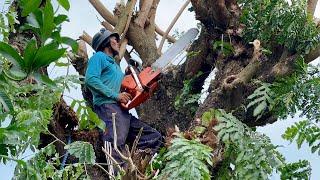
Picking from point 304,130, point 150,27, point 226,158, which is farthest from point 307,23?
point 150,27

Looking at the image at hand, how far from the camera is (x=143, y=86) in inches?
179

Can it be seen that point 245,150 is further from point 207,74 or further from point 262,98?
point 207,74

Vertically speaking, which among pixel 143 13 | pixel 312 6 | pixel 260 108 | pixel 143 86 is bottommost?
pixel 260 108

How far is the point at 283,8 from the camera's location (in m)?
4.11

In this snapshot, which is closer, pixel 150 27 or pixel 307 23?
pixel 307 23

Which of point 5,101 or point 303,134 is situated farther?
point 303,134

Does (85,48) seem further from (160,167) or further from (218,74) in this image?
(160,167)

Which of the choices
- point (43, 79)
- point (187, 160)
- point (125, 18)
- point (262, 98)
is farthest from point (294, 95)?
point (43, 79)

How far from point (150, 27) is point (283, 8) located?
2.09 meters

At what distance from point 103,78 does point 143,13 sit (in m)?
1.62

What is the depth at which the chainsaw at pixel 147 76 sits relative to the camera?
4512 millimetres

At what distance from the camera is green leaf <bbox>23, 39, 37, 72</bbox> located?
1105mm

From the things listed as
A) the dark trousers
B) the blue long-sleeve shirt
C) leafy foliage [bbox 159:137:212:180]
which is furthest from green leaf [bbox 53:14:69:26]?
the blue long-sleeve shirt

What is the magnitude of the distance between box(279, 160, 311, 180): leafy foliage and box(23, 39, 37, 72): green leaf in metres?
2.36
